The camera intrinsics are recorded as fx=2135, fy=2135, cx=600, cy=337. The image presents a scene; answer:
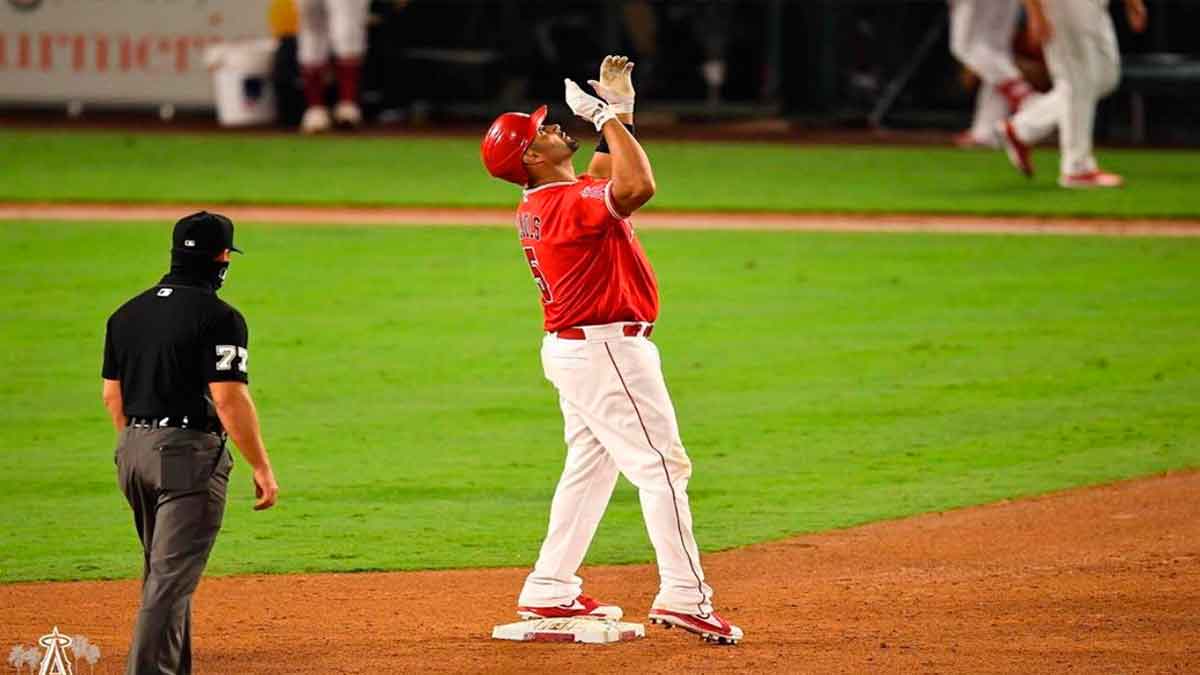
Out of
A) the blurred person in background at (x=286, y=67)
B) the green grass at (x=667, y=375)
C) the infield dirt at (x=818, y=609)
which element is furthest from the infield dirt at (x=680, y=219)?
the infield dirt at (x=818, y=609)

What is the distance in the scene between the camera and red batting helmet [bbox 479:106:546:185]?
6.49 meters

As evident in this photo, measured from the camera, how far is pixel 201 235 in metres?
5.71

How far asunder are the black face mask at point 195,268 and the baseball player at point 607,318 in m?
1.04

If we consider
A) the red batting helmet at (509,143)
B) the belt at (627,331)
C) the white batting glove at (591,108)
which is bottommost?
the belt at (627,331)

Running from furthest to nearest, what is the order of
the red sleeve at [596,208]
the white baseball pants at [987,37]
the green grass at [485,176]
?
the white baseball pants at [987,37]
the green grass at [485,176]
the red sleeve at [596,208]

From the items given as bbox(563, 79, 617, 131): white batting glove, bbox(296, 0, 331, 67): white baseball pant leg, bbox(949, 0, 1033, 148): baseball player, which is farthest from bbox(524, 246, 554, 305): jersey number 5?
bbox(296, 0, 331, 67): white baseball pant leg

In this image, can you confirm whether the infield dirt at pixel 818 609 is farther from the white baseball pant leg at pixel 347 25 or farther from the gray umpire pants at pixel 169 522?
the white baseball pant leg at pixel 347 25

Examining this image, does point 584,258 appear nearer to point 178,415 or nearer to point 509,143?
point 509,143

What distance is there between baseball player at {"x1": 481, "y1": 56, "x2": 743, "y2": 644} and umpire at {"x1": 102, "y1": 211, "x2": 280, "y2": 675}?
112 cm

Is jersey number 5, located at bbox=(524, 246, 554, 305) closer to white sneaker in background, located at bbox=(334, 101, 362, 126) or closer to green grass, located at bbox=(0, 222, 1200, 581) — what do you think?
green grass, located at bbox=(0, 222, 1200, 581)

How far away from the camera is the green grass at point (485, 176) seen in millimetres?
17938

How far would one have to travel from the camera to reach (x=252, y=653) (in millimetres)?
6488

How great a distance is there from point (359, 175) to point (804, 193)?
4238mm

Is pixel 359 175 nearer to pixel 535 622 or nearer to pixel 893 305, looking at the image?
pixel 893 305
